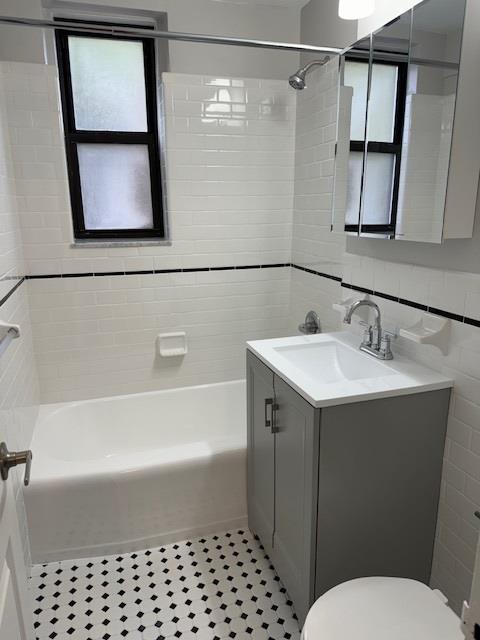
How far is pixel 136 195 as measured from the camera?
2.63 m

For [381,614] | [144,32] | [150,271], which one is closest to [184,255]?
[150,271]

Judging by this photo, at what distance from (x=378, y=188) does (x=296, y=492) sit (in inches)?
45.9

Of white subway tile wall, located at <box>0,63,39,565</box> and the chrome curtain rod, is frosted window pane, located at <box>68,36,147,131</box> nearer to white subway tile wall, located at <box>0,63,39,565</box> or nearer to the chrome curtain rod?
white subway tile wall, located at <box>0,63,39,565</box>

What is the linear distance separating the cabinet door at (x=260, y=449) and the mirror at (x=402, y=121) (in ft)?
2.39

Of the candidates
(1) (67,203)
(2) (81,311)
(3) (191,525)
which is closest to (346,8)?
(1) (67,203)

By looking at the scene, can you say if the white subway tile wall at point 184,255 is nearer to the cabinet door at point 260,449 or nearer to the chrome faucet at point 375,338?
the cabinet door at point 260,449

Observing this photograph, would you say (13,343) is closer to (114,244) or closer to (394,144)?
(114,244)

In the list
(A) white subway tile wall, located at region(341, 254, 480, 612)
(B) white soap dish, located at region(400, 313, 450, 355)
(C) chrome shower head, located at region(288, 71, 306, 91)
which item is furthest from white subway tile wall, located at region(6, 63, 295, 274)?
(B) white soap dish, located at region(400, 313, 450, 355)

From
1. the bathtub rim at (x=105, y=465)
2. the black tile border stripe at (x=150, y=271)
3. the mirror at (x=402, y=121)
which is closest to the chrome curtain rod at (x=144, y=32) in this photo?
the mirror at (x=402, y=121)

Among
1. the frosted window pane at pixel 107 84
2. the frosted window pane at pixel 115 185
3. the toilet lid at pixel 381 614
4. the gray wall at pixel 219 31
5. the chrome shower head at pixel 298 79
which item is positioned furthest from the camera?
the frosted window pane at pixel 115 185

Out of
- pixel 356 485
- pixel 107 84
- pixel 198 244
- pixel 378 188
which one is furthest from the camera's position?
pixel 198 244

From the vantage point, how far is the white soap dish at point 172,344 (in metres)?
Result: 2.74

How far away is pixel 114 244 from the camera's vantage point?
2520mm

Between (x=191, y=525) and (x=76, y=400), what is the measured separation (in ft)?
3.42
